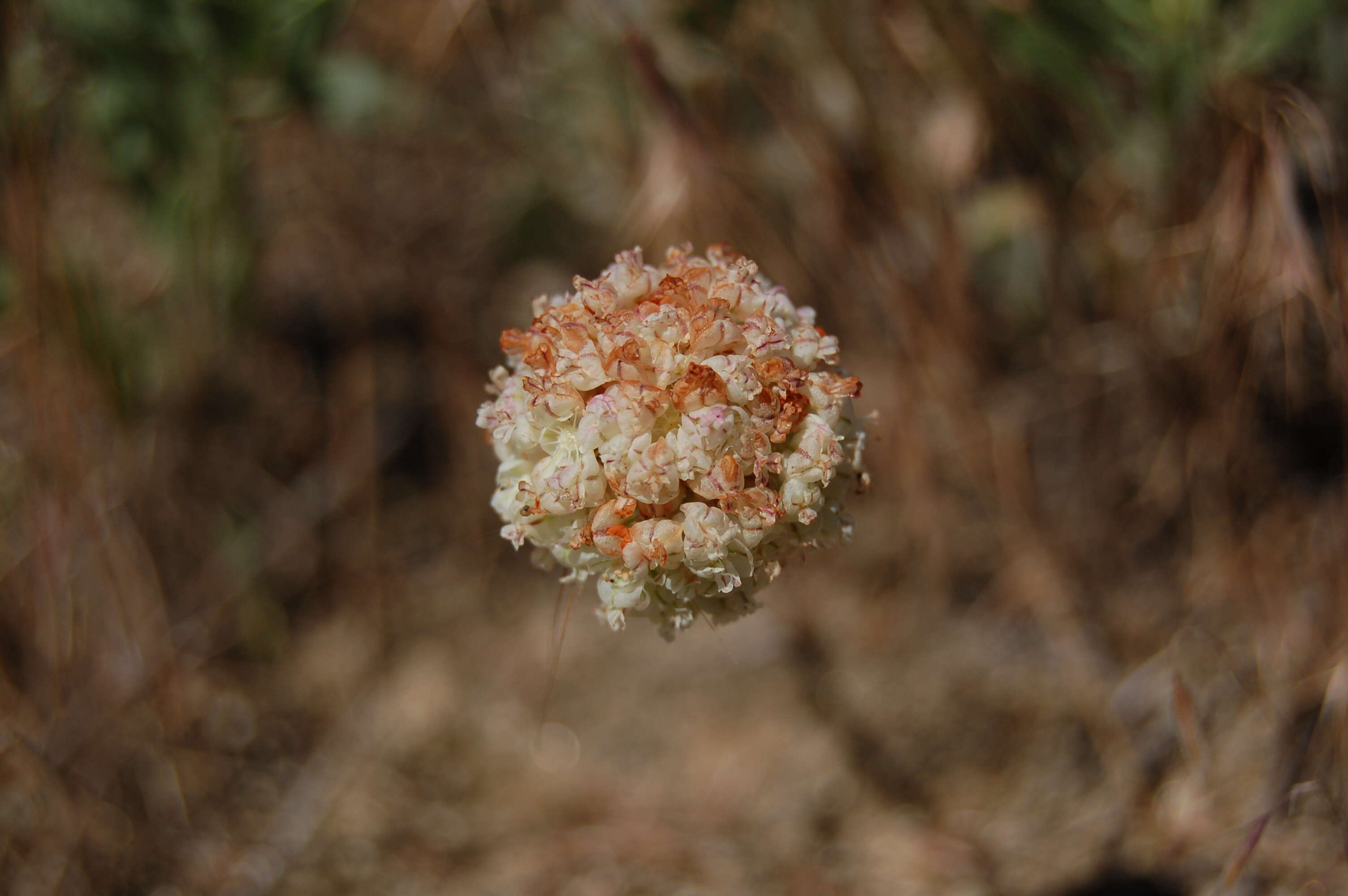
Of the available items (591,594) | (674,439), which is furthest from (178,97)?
(591,594)

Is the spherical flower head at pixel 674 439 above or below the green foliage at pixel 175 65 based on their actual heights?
below

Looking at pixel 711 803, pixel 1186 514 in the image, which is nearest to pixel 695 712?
pixel 711 803

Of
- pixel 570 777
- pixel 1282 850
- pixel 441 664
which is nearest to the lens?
pixel 1282 850

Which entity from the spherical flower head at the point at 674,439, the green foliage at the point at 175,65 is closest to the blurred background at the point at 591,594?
the green foliage at the point at 175,65

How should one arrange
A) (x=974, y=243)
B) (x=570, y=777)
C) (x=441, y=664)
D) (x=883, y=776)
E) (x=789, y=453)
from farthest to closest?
(x=441, y=664)
(x=570, y=777)
(x=883, y=776)
(x=974, y=243)
(x=789, y=453)

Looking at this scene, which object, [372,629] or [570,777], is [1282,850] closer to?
[570,777]

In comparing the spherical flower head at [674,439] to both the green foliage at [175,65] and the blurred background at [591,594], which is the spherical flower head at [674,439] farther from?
the green foliage at [175,65]

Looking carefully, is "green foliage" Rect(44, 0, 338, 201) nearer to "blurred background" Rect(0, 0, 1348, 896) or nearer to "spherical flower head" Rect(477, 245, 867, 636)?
"blurred background" Rect(0, 0, 1348, 896)
